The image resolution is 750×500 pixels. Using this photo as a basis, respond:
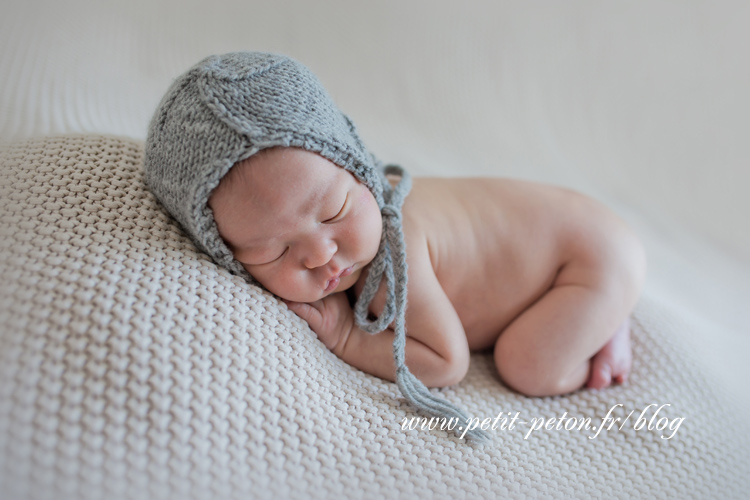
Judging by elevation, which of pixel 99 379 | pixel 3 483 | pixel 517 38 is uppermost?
pixel 517 38

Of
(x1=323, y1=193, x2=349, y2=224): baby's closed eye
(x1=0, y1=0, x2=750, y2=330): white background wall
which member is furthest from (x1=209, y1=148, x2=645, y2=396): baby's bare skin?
(x1=0, y1=0, x2=750, y2=330): white background wall

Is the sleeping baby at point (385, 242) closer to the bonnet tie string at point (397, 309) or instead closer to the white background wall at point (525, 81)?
the bonnet tie string at point (397, 309)

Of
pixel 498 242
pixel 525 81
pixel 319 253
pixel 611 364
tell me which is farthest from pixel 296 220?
pixel 525 81

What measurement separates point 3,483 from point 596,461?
101 centimetres

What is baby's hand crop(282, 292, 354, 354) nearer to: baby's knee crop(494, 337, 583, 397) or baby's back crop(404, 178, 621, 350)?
baby's back crop(404, 178, 621, 350)

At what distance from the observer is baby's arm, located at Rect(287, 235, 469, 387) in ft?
3.71

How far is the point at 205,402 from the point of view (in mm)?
812

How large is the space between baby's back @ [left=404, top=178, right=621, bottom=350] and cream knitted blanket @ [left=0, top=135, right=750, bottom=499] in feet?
0.69

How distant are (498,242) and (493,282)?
0.10 m

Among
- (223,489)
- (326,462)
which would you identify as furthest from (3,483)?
(326,462)

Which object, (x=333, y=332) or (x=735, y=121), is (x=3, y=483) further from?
(x=735, y=121)

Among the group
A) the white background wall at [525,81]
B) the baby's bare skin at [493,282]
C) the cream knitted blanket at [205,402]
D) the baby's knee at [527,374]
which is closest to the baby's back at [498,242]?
the baby's bare skin at [493,282]

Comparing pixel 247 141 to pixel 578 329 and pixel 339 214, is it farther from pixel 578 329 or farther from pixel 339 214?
pixel 578 329

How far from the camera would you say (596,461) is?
1084mm
